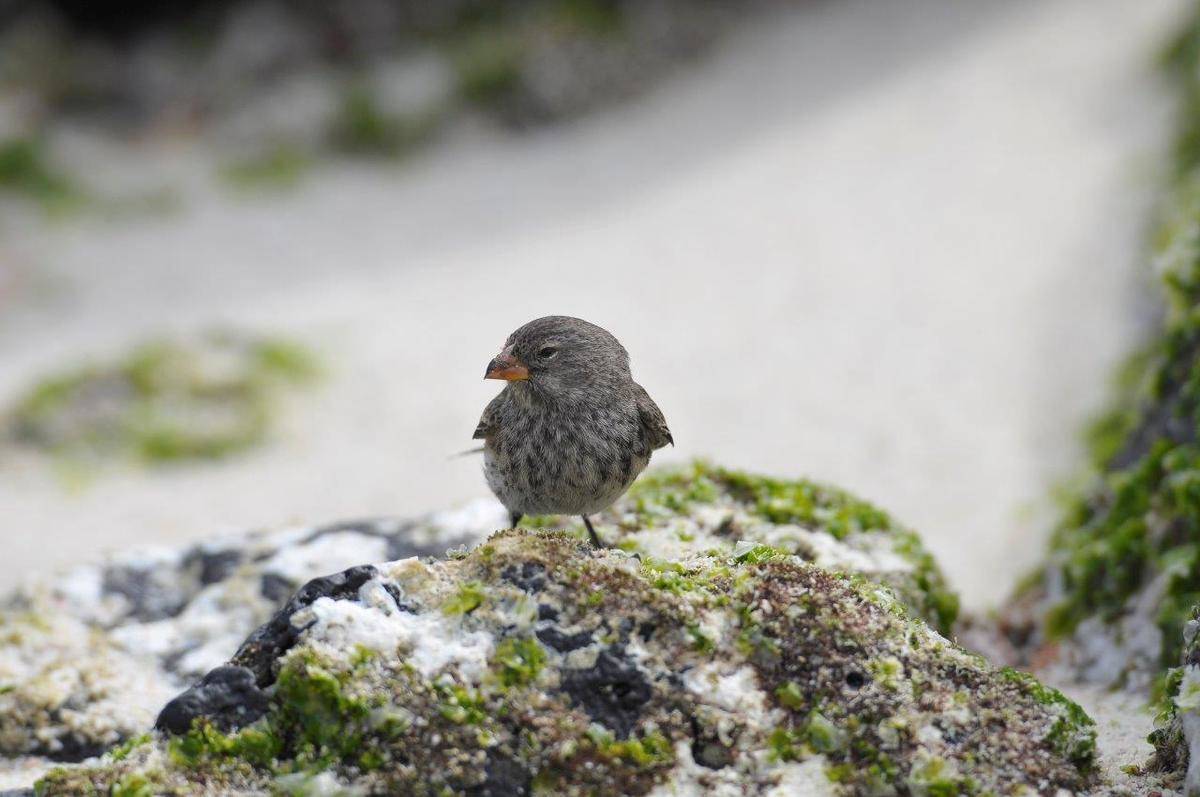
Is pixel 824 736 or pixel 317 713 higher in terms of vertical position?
pixel 824 736

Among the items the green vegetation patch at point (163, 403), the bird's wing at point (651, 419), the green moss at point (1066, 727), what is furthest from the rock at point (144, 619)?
the green vegetation patch at point (163, 403)

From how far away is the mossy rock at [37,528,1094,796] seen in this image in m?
2.98

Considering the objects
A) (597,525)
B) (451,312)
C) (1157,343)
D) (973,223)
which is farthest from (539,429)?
(973,223)

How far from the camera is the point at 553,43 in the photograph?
15.0m

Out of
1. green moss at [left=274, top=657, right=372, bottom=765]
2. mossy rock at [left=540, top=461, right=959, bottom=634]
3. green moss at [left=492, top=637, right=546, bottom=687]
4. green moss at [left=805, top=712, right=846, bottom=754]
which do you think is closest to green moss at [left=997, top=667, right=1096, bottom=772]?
green moss at [left=805, top=712, right=846, bottom=754]

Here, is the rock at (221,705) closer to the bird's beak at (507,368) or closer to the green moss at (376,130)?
the bird's beak at (507,368)

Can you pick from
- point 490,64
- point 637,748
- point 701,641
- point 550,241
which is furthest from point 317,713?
point 490,64

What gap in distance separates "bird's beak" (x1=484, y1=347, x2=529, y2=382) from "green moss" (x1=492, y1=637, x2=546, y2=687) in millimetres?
1077

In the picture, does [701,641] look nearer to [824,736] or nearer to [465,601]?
[824,736]

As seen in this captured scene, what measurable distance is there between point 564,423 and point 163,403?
7350 millimetres

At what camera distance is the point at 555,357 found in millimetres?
4102

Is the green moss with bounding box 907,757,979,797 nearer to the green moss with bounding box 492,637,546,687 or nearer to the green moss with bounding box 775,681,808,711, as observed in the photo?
the green moss with bounding box 775,681,808,711

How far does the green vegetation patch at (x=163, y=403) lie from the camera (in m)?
10.0

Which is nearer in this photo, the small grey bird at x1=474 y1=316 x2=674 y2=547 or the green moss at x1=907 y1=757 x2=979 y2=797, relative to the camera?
the green moss at x1=907 y1=757 x2=979 y2=797
